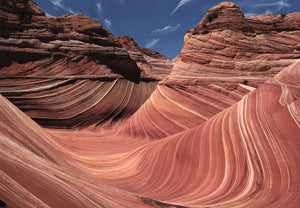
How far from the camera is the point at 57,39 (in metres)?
6.41

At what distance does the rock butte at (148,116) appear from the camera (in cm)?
145

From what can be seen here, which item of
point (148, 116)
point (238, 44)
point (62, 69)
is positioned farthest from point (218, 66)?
point (62, 69)

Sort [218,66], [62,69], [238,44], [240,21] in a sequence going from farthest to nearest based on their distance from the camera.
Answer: [62,69] < [240,21] < [238,44] < [218,66]

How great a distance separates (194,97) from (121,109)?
350 cm

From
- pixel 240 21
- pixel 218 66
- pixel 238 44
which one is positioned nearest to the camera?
pixel 218 66

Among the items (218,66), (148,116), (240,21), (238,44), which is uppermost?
(240,21)

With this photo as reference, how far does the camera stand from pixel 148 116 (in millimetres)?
5254

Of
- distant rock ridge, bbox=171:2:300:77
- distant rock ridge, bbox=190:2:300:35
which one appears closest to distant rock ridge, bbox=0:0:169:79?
distant rock ridge, bbox=171:2:300:77

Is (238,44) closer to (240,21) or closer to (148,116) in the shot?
(240,21)

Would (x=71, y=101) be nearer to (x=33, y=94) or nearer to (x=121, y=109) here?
(x=33, y=94)

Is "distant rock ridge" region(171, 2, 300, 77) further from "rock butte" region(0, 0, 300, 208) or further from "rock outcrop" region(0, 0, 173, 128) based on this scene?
"rock outcrop" region(0, 0, 173, 128)

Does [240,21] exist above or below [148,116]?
above

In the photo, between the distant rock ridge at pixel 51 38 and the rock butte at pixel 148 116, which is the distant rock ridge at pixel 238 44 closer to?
the rock butte at pixel 148 116

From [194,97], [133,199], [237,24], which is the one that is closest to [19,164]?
[133,199]
